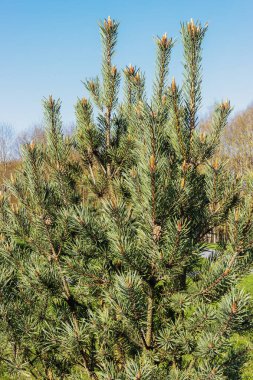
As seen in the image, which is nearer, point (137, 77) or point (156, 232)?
point (156, 232)

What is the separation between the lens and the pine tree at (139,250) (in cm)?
222

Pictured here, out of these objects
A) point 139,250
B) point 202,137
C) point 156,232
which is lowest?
point 139,250

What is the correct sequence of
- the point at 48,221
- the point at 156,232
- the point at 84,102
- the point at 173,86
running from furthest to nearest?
the point at 84,102
the point at 48,221
the point at 173,86
the point at 156,232

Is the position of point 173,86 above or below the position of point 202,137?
above

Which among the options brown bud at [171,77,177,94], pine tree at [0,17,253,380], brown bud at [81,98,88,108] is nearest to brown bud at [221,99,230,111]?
pine tree at [0,17,253,380]

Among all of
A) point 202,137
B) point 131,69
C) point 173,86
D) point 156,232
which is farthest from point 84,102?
point 156,232

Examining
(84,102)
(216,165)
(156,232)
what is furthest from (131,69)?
(156,232)

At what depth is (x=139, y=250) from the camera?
7.95 feet

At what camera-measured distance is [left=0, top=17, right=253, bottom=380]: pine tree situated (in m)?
2.22

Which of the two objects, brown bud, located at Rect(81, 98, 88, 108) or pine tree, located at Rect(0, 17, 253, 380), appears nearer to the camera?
pine tree, located at Rect(0, 17, 253, 380)

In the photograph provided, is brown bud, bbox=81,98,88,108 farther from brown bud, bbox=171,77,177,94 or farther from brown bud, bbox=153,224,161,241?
brown bud, bbox=153,224,161,241

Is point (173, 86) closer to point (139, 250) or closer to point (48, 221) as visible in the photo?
point (139, 250)

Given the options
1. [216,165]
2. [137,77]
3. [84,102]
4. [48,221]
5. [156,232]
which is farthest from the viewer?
[84,102]

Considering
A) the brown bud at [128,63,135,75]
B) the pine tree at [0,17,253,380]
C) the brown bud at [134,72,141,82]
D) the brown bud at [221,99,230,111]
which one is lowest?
the pine tree at [0,17,253,380]
